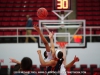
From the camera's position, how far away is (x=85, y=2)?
56.1 feet

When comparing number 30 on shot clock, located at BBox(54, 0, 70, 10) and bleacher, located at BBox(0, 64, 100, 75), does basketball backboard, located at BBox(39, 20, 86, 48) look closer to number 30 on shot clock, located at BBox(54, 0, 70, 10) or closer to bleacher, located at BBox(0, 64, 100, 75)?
number 30 on shot clock, located at BBox(54, 0, 70, 10)

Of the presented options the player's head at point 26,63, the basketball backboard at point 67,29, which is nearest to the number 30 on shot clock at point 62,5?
the basketball backboard at point 67,29

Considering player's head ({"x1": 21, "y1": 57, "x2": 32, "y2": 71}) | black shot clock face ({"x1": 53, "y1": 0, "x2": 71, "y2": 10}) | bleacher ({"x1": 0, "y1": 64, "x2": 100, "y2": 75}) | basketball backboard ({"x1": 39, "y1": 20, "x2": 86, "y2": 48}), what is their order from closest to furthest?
player's head ({"x1": 21, "y1": 57, "x2": 32, "y2": 71}) < black shot clock face ({"x1": 53, "y1": 0, "x2": 71, "y2": 10}) < basketball backboard ({"x1": 39, "y1": 20, "x2": 86, "y2": 48}) < bleacher ({"x1": 0, "y1": 64, "x2": 100, "y2": 75})

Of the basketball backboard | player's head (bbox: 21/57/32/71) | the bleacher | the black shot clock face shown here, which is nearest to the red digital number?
the black shot clock face

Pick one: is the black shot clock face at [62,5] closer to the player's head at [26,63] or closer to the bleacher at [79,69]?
the bleacher at [79,69]

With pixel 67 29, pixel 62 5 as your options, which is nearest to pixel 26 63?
pixel 62 5

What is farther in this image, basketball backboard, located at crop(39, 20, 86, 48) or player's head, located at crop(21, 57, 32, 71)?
basketball backboard, located at crop(39, 20, 86, 48)

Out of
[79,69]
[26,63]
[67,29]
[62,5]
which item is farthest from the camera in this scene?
[79,69]

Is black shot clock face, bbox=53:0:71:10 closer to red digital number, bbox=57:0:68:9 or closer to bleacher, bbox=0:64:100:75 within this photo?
red digital number, bbox=57:0:68:9

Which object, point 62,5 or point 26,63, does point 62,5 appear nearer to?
point 62,5

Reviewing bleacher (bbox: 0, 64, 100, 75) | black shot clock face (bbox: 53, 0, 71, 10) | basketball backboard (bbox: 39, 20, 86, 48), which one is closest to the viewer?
black shot clock face (bbox: 53, 0, 71, 10)

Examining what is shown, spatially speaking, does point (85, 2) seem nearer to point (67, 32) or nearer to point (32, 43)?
point (32, 43)

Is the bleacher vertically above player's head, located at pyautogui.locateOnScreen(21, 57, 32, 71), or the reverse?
player's head, located at pyautogui.locateOnScreen(21, 57, 32, 71)

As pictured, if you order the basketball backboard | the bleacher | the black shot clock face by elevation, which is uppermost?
the black shot clock face
